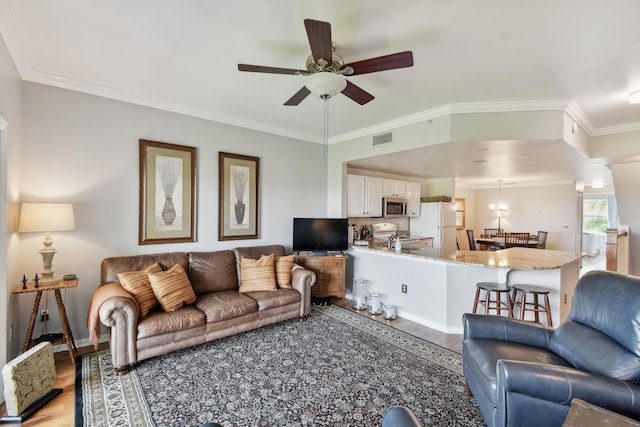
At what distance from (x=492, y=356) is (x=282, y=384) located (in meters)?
1.59

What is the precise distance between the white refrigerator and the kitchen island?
235 centimetres

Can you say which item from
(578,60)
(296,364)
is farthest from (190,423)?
(578,60)

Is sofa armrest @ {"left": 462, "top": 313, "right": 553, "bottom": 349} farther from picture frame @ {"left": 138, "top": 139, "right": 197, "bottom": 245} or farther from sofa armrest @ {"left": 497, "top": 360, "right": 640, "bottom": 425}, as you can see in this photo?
picture frame @ {"left": 138, "top": 139, "right": 197, "bottom": 245}

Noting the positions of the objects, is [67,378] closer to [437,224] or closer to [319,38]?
[319,38]

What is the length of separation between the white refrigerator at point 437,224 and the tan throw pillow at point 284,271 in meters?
4.02

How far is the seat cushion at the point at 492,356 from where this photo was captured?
5.72 feet

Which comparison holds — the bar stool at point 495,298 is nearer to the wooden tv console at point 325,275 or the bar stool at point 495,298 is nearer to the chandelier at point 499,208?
the wooden tv console at point 325,275

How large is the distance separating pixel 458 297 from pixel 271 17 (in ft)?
11.5

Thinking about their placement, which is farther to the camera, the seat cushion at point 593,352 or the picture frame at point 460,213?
the picture frame at point 460,213

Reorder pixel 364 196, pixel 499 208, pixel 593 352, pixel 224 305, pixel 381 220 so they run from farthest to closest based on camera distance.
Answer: pixel 499 208 < pixel 381 220 < pixel 364 196 < pixel 224 305 < pixel 593 352

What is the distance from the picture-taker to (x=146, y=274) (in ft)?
9.86

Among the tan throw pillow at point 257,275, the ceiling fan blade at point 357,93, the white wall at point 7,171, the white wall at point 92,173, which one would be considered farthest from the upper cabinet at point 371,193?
the white wall at point 7,171

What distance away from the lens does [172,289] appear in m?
3.00

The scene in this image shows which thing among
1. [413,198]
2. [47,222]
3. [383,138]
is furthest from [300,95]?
[413,198]
